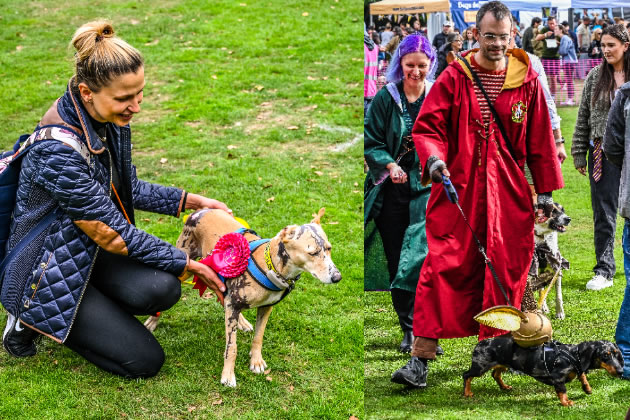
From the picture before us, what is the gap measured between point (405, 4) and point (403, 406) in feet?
11.0

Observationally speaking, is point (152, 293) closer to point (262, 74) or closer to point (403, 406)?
point (403, 406)

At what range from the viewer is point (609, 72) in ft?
18.7

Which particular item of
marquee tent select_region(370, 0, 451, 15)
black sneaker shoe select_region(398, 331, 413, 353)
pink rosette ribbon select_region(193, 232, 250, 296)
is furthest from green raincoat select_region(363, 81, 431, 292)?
pink rosette ribbon select_region(193, 232, 250, 296)

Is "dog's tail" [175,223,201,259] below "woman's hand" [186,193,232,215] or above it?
below

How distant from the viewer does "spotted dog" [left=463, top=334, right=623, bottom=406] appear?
414 centimetres

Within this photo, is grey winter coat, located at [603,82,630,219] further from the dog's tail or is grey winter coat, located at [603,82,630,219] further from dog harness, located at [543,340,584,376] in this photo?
the dog's tail

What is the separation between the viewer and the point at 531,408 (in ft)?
13.6

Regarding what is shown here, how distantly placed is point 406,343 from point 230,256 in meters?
1.51

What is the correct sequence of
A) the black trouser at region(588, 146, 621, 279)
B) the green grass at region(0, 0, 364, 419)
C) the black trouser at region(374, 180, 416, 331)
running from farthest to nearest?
the black trouser at region(588, 146, 621, 279), the black trouser at region(374, 180, 416, 331), the green grass at region(0, 0, 364, 419)

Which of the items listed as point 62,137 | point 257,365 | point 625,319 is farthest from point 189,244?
point 625,319

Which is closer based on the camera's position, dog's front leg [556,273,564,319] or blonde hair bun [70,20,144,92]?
blonde hair bun [70,20,144,92]

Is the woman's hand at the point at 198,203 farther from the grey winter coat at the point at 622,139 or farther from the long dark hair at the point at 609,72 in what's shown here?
the long dark hair at the point at 609,72

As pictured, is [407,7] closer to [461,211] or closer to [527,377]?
[461,211]

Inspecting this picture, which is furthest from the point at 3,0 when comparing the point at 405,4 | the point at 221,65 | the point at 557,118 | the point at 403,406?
the point at 403,406
